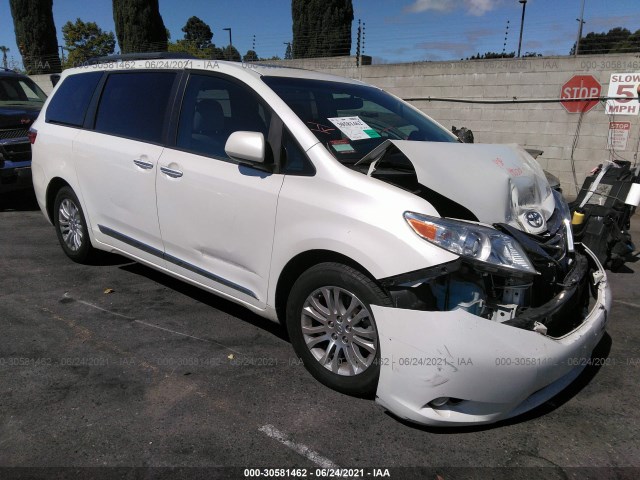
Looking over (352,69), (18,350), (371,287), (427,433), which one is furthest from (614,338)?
(352,69)

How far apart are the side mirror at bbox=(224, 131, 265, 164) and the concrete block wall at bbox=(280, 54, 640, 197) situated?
7347 mm

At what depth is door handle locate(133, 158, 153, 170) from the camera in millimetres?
3602

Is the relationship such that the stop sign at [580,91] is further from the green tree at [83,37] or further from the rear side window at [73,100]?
the green tree at [83,37]

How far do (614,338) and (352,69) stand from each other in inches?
346

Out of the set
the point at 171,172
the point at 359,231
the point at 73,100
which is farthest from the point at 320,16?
the point at 359,231

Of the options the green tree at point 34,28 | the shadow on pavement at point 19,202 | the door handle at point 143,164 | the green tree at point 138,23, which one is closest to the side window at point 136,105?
the door handle at point 143,164

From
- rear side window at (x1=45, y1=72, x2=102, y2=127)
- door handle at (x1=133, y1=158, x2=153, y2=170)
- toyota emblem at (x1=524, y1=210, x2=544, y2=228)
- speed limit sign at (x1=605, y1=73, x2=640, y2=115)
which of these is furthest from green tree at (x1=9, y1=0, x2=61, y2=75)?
toyota emblem at (x1=524, y1=210, x2=544, y2=228)

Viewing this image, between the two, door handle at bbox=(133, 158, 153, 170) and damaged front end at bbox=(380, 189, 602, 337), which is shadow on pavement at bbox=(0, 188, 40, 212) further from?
damaged front end at bbox=(380, 189, 602, 337)

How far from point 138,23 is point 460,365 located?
79.1 ft

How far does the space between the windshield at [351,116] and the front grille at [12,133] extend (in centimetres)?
556

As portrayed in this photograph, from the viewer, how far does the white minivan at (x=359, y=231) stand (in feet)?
7.63

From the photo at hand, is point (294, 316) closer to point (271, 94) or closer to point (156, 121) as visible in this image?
point (271, 94)

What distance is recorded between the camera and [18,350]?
10.7 feet

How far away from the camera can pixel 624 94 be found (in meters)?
7.91
